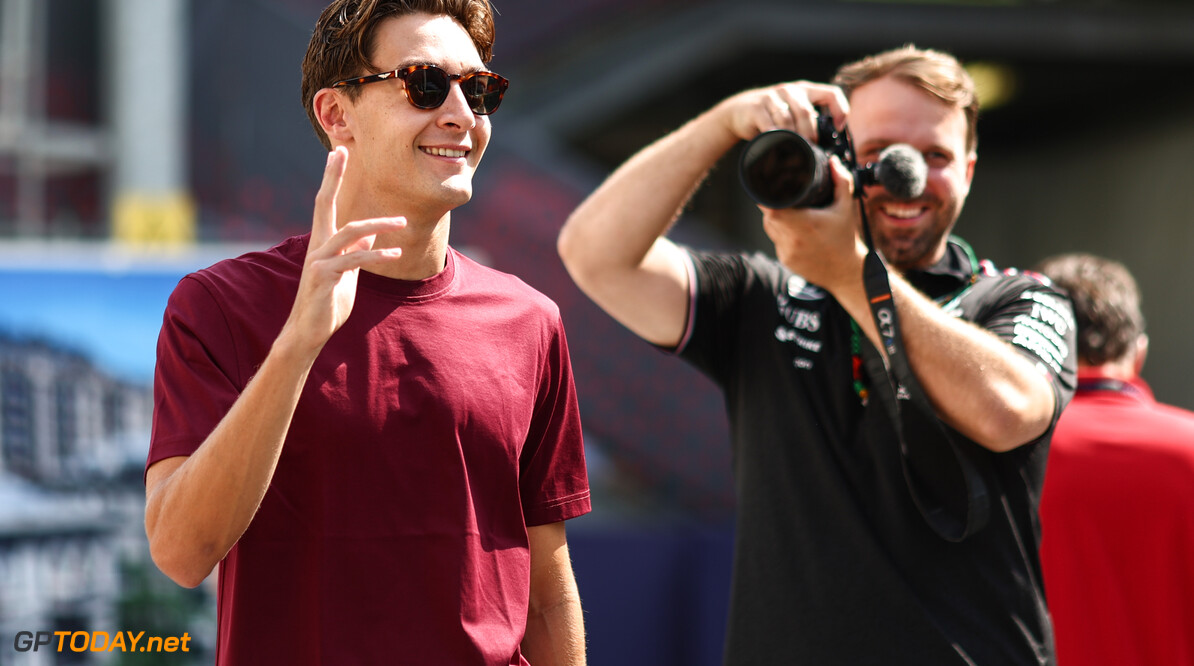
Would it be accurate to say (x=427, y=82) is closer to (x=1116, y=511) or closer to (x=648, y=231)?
(x=648, y=231)

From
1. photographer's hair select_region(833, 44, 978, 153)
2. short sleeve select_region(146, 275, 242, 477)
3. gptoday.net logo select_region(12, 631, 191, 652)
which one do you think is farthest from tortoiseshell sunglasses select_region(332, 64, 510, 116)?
gptoday.net logo select_region(12, 631, 191, 652)

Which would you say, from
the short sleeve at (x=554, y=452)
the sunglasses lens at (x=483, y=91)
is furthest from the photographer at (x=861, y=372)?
the sunglasses lens at (x=483, y=91)

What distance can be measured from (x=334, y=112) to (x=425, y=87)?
7.3 inches

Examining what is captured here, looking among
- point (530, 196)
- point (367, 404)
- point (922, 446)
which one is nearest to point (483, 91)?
point (367, 404)

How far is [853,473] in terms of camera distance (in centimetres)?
229

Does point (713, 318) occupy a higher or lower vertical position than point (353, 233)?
lower

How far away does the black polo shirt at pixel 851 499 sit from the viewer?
220cm

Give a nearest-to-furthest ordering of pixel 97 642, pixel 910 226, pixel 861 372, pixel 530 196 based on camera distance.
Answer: pixel 861 372 → pixel 910 226 → pixel 97 642 → pixel 530 196

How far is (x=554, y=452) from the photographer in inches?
83.0

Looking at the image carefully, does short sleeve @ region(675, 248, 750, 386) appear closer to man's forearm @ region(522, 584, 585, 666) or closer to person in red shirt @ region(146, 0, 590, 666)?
person in red shirt @ region(146, 0, 590, 666)

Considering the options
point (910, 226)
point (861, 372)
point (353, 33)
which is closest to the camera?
point (353, 33)

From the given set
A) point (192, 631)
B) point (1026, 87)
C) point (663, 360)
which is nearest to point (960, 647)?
point (192, 631)

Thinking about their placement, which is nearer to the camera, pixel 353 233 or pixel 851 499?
pixel 353 233

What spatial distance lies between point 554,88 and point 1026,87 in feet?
16.2
